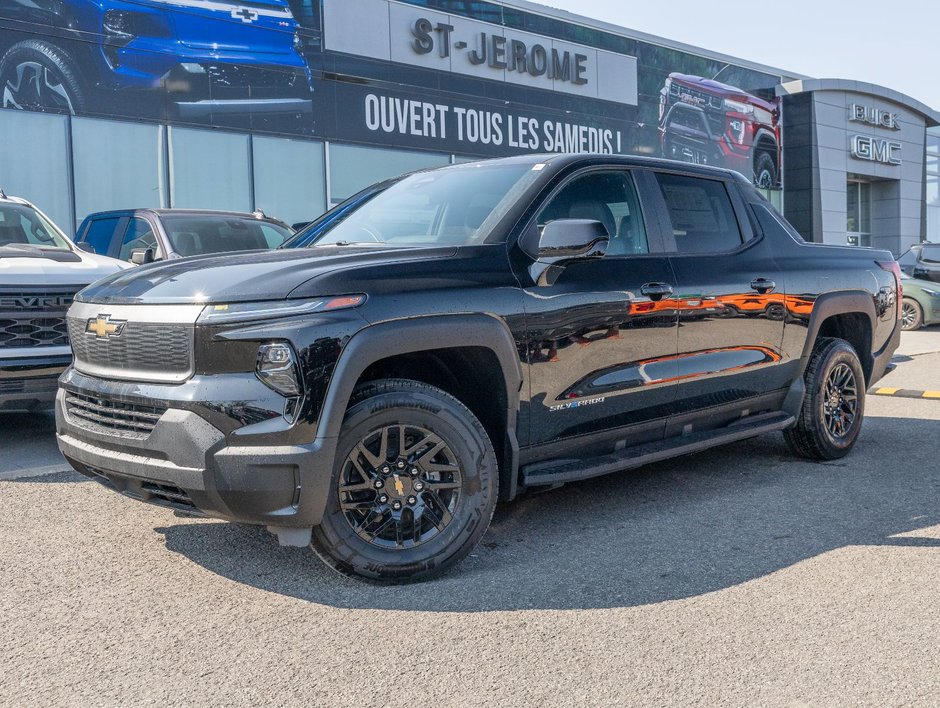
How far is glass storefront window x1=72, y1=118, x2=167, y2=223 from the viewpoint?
15.7m

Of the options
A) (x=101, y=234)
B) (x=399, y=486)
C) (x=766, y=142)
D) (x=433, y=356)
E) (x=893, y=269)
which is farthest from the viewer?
(x=766, y=142)

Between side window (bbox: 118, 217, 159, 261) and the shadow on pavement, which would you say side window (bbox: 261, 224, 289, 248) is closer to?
side window (bbox: 118, 217, 159, 261)

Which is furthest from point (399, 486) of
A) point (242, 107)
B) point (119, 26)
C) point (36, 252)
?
point (242, 107)

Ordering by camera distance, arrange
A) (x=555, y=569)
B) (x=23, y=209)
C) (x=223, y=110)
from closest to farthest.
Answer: (x=555, y=569)
(x=23, y=209)
(x=223, y=110)

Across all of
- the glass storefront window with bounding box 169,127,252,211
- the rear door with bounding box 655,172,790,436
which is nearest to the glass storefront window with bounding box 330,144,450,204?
the glass storefront window with bounding box 169,127,252,211

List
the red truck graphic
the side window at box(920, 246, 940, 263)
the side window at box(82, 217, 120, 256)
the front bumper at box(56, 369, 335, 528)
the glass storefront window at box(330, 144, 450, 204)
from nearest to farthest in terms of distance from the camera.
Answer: the front bumper at box(56, 369, 335, 528)
the side window at box(82, 217, 120, 256)
the side window at box(920, 246, 940, 263)
the glass storefront window at box(330, 144, 450, 204)
the red truck graphic

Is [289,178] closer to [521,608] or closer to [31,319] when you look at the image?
[31,319]

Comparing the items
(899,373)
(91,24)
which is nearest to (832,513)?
(899,373)

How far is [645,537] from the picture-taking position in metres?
4.40

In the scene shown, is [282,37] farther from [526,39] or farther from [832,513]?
[832,513]

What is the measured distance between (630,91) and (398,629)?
24415mm

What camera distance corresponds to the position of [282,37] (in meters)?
18.2

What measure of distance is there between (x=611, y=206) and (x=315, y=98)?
15.0 meters

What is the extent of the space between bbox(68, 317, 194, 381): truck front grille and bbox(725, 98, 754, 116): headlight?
2861cm
